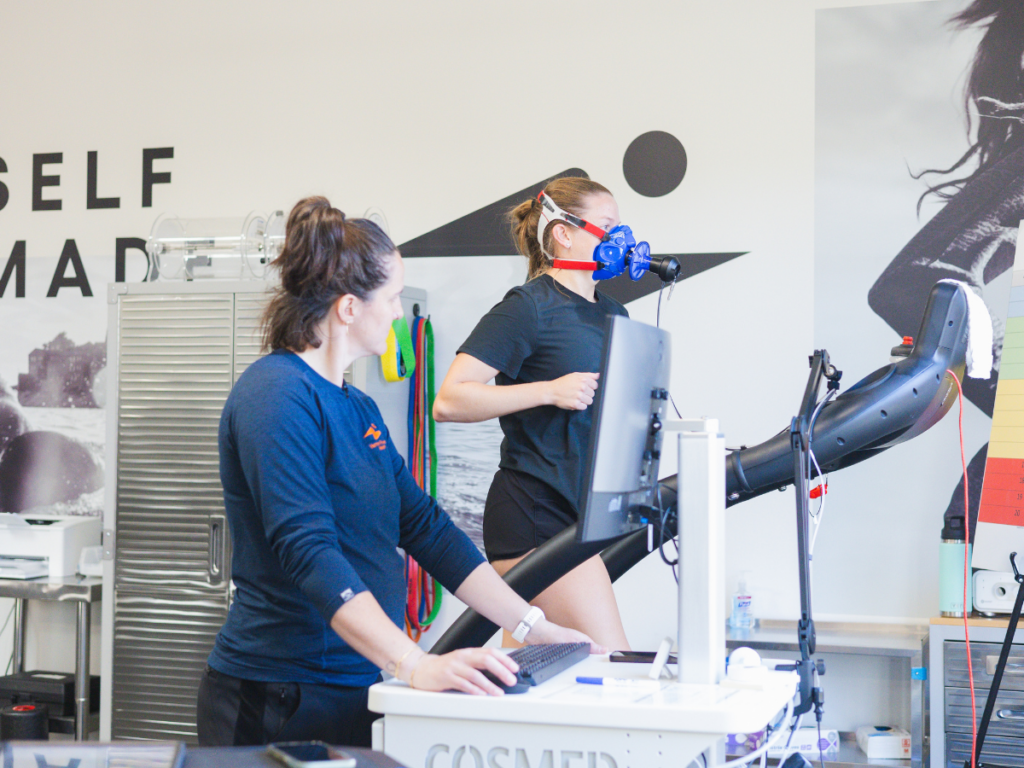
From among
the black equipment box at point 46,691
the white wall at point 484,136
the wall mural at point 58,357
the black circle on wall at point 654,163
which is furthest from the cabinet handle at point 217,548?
the black circle on wall at point 654,163

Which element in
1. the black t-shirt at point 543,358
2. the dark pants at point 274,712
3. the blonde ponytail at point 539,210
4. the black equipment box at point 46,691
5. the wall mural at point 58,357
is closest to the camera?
the dark pants at point 274,712

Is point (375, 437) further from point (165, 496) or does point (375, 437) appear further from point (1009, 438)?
point (165, 496)

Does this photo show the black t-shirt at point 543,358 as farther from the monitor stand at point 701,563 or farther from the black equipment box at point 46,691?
the black equipment box at point 46,691

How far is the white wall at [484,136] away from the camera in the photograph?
11.3 ft

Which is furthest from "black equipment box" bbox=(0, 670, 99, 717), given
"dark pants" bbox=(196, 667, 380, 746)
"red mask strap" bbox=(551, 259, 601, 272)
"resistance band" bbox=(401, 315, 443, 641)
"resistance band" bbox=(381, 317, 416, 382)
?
"red mask strap" bbox=(551, 259, 601, 272)

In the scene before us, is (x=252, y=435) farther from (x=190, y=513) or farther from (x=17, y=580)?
(x=17, y=580)

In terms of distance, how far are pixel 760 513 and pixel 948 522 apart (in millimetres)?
608

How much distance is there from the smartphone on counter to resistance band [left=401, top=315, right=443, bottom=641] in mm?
2490

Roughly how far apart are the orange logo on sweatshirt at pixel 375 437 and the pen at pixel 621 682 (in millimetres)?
510

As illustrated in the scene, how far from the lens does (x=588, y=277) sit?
7.43 ft

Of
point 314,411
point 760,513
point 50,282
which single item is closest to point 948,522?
point 760,513

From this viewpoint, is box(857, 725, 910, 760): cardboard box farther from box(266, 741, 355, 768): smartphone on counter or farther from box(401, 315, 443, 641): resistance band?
box(266, 741, 355, 768): smartphone on counter

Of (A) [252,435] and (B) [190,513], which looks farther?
(B) [190,513]

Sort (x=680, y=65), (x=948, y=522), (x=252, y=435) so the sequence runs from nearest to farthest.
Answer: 1. (x=252, y=435)
2. (x=948, y=522)
3. (x=680, y=65)
